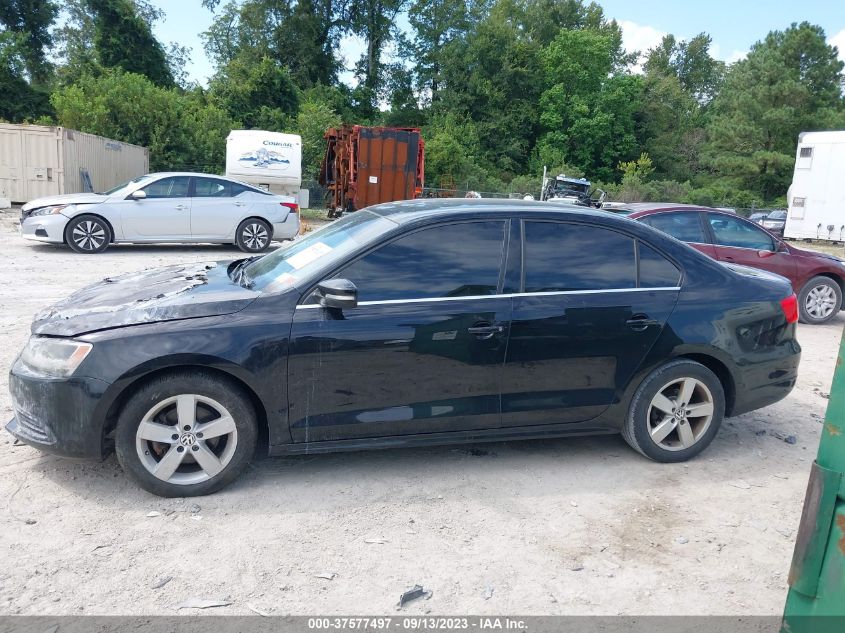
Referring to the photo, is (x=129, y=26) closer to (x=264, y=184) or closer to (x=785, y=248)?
(x=264, y=184)

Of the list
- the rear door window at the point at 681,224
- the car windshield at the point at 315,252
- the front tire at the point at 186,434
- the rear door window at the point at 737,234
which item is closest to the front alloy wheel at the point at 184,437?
the front tire at the point at 186,434

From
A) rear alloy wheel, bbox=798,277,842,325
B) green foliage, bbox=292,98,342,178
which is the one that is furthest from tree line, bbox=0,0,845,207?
rear alloy wheel, bbox=798,277,842,325

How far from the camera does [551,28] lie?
5978 centimetres

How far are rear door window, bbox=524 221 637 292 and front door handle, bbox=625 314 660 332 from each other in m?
0.22

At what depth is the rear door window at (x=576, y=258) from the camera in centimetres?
423

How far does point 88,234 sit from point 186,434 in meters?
10.1

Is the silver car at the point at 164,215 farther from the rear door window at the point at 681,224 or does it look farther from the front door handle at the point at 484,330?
the front door handle at the point at 484,330

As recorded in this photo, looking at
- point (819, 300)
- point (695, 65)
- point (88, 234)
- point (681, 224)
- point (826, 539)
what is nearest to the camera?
point (826, 539)

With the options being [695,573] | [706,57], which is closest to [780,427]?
[695,573]

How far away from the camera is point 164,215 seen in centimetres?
1266

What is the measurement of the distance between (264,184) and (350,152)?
2.94 metres

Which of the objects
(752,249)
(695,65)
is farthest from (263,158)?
(695,65)

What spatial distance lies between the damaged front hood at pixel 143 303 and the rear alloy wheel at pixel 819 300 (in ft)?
29.0

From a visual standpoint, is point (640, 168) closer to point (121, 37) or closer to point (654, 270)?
point (121, 37)
